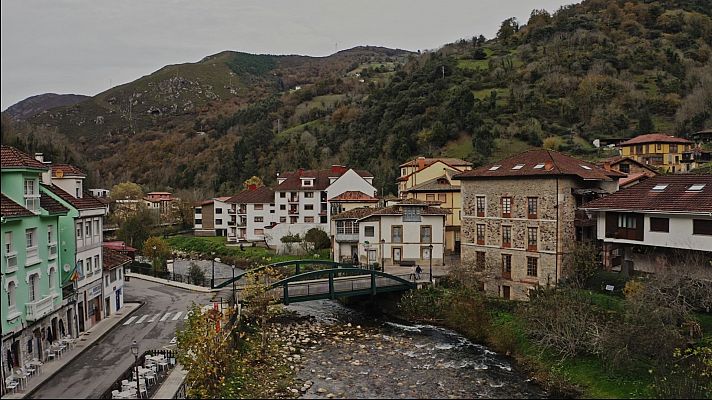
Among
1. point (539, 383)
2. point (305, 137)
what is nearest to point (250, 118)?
point (305, 137)

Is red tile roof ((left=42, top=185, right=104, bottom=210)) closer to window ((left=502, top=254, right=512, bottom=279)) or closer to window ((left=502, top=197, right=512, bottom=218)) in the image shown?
window ((left=502, top=197, right=512, bottom=218))

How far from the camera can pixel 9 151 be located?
2272cm

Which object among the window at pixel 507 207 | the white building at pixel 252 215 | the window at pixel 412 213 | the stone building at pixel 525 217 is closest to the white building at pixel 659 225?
the stone building at pixel 525 217

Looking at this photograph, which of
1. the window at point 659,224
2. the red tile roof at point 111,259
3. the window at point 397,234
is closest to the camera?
the window at point 659,224

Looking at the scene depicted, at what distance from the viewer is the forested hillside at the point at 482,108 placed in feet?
270

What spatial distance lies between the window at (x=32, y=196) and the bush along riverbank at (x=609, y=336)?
2197 centimetres

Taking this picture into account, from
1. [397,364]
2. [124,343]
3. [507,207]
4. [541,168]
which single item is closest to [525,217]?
[507,207]

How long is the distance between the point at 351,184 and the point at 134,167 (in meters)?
97.7

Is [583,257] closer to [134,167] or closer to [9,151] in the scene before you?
[9,151]

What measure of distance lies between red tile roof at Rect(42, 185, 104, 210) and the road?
258 inches

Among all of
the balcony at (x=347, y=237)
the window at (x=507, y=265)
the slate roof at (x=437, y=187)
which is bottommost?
the window at (x=507, y=265)

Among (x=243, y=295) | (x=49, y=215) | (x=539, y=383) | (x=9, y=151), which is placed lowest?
(x=539, y=383)

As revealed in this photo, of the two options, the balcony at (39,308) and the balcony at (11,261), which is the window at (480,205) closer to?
the balcony at (39,308)

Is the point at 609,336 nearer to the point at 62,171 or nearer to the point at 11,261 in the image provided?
the point at 11,261
